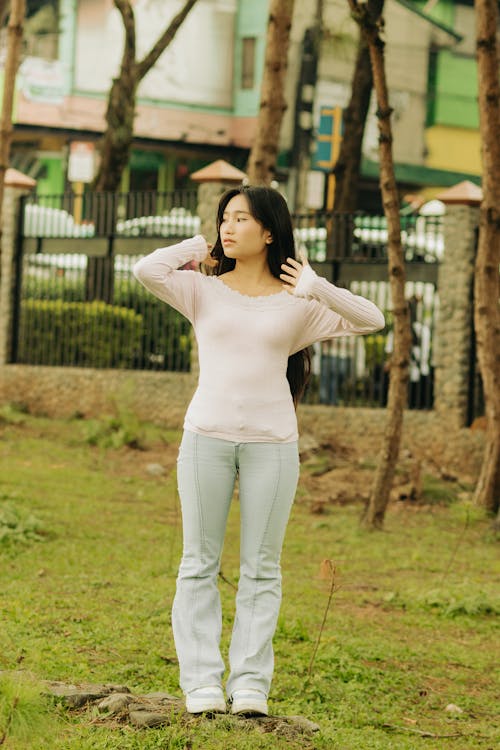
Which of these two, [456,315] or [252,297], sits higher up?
[252,297]

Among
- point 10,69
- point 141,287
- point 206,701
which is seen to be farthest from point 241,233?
point 141,287

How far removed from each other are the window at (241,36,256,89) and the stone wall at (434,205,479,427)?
75.3 ft

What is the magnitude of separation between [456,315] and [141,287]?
434 cm

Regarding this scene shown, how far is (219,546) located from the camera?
187 inches

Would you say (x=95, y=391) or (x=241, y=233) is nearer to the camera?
(x=241, y=233)

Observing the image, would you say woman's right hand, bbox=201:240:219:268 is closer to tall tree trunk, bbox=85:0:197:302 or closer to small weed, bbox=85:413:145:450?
small weed, bbox=85:413:145:450

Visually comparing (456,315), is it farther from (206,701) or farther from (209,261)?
(206,701)

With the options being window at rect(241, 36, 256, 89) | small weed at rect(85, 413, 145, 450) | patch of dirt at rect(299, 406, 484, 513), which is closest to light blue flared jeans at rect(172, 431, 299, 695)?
patch of dirt at rect(299, 406, 484, 513)

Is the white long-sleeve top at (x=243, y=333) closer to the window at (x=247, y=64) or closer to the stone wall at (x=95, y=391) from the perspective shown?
the stone wall at (x=95, y=391)

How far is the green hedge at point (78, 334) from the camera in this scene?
54.1 feet

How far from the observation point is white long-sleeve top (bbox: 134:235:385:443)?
15.1 ft

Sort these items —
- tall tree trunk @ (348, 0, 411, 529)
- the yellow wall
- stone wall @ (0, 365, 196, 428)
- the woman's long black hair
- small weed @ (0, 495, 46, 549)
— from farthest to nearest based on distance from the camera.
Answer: the yellow wall < stone wall @ (0, 365, 196, 428) < tall tree trunk @ (348, 0, 411, 529) < small weed @ (0, 495, 46, 549) < the woman's long black hair

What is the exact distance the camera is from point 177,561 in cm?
868

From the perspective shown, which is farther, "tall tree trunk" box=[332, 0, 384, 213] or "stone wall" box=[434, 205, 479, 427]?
"tall tree trunk" box=[332, 0, 384, 213]
